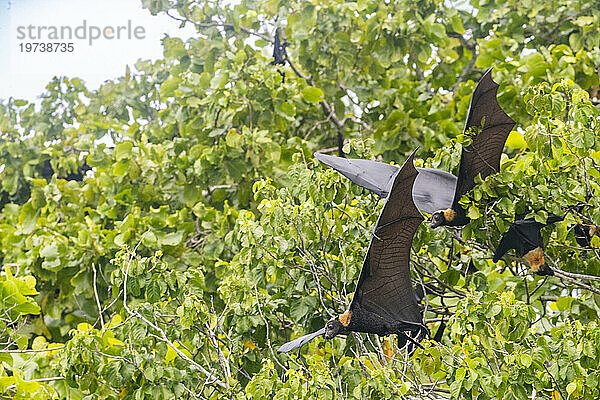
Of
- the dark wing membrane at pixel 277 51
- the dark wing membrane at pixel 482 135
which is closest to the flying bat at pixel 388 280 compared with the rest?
the dark wing membrane at pixel 482 135

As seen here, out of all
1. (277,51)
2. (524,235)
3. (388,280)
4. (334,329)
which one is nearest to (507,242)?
(524,235)

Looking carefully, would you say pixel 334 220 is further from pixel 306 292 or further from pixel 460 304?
pixel 460 304

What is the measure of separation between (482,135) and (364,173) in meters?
0.23

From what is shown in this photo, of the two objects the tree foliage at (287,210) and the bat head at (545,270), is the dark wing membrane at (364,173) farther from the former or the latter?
the bat head at (545,270)

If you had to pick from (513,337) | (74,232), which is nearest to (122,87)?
(74,232)

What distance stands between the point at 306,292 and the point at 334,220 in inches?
7.5

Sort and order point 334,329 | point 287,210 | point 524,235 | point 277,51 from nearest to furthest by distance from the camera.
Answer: point 334,329 < point 524,235 < point 287,210 < point 277,51

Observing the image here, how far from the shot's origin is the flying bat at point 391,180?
1.20m

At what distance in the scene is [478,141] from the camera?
121cm

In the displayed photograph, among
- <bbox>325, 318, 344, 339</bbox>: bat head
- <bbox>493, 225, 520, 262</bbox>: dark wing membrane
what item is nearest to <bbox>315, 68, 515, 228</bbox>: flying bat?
<bbox>493, 225, 520, 262</bbox>: dark wing membrane

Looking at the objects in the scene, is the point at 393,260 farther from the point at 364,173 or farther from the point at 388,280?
the point at 364,173

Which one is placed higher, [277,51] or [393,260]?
[393,260]

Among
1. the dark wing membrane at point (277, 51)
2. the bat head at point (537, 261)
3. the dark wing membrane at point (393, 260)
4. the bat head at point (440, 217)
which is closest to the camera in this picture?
the dark wing membrane at point (393, 260)

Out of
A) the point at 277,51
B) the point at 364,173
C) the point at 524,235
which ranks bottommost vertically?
the point at 277,51
